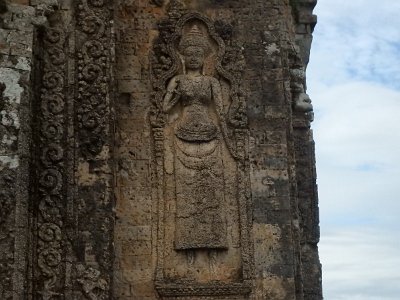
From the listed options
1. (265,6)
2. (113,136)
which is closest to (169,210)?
(113,136)

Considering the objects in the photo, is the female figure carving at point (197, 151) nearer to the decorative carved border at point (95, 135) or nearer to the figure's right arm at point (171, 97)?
the figure's right arm at point (171, 97)

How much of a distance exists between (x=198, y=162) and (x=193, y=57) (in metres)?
1.39

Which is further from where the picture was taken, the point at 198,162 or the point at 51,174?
the point at 198,162

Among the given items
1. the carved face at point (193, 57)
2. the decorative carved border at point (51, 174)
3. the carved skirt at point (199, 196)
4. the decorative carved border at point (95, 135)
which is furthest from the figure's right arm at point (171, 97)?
the decorative carved border at point (51, 174)

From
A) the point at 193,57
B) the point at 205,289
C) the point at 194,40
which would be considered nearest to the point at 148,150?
the point at 193,57

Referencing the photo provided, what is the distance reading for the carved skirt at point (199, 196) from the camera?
10156 millimetres

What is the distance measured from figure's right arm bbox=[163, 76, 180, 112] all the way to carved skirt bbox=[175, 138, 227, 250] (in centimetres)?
45

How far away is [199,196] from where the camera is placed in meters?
10.3

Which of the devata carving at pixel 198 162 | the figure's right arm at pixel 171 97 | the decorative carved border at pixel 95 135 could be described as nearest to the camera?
the decorative carved border at pixel 95 135

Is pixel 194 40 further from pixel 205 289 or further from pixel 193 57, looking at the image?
pixel 205 289

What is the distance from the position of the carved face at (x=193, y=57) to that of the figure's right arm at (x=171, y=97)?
29 cm

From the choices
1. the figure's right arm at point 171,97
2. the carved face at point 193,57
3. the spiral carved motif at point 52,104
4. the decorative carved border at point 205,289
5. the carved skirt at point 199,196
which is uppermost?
the carved face at point 193,57

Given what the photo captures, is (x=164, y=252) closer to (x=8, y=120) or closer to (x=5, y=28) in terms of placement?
(x=8, y=120)

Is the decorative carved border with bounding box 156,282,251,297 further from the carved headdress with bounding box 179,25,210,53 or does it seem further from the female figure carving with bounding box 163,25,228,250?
the carved headdress with bounding box 179,25,210,53
